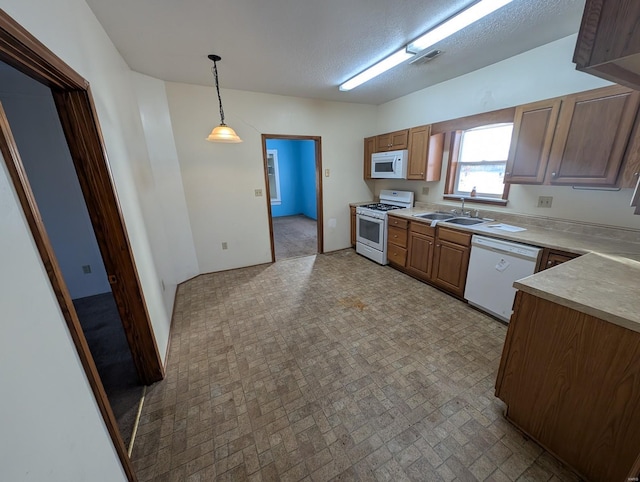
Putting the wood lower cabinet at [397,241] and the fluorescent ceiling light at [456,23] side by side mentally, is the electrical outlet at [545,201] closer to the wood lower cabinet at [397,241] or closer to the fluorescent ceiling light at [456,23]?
the wood lower cabinet at [397,241]

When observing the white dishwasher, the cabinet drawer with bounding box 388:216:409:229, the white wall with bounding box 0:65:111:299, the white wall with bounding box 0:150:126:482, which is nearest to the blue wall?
the cabinet drawer with bounding box 388:216:409:229

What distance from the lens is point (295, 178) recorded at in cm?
780

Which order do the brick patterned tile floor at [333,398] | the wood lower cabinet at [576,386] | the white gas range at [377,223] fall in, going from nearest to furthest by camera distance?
the wood lower cabinet at [576,386] < the brick patterned tile floor at [333,398] < the white gas range at [377,223]

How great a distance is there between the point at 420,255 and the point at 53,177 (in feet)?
14.8

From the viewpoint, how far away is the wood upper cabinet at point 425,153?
3.26 meters

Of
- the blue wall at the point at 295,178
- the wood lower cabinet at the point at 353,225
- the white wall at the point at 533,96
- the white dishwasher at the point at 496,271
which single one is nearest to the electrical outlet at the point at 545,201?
the white wall at the point at 533,96

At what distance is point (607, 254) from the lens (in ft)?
5.63

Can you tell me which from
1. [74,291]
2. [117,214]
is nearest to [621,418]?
[117,214]

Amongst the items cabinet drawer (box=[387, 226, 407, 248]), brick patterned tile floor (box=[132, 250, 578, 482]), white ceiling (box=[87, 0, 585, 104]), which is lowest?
brick patterned tile floor (box=[132, 250, 578, 482])

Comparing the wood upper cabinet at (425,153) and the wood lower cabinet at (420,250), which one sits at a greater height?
the wood upper cabinet at (425,153)

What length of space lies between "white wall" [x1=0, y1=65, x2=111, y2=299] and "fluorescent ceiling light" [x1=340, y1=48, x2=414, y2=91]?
129 inches

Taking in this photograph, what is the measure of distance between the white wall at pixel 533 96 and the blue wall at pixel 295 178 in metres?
4.12

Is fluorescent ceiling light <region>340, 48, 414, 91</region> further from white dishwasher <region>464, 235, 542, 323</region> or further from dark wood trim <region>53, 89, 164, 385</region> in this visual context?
dark wood trim <region>53, 89, 164, 385</region>

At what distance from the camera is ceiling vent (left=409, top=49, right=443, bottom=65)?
2.34m
